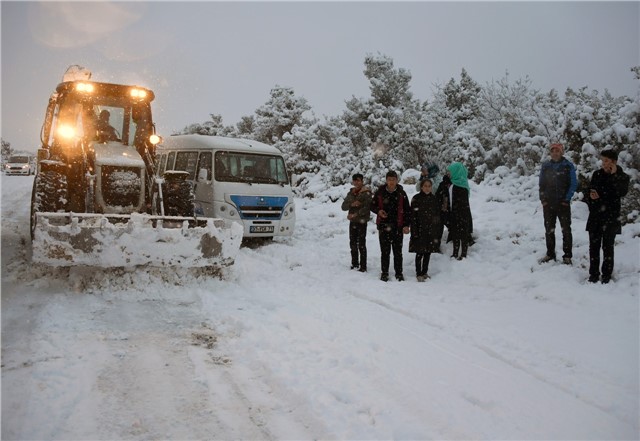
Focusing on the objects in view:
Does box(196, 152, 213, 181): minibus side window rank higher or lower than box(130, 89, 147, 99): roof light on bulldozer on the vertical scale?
lower

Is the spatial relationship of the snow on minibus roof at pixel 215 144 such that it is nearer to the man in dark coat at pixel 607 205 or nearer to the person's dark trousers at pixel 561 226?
the person's dark trousers at pixel 561 226

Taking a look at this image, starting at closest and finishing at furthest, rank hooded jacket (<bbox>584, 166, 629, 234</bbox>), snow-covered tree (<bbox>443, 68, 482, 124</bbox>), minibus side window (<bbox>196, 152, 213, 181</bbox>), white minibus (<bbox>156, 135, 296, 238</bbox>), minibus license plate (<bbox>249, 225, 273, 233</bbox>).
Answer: hooded jacket (<bbox>584, 166, 629, 234</bbox>) → white minibus (<bbox>156, 135, 296, 238</bbox>) → minibus license plate (<bbox>249, 225, 273, 233</bbox>) → minibus side window (<bbox>196, 152, 213, 181</bbox>) → snow-covered tree (<bbox>443, 68, 482, 124</bbox>)

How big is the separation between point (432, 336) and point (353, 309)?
3.69ft

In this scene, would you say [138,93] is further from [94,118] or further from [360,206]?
[360,206]

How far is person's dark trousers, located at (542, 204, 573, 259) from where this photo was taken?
22.5ft

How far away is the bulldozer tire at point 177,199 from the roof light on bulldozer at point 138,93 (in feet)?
5.39

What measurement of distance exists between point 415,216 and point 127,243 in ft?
14.6

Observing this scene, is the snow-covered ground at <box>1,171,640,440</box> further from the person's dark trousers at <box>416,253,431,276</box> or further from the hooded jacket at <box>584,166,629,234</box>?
the hooded jacket at <box>584,166,629,234</box>

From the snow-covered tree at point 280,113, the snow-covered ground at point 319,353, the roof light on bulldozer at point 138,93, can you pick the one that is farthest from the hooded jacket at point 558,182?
the snow-covered tree at point 280,113

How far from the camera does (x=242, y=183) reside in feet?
32.3

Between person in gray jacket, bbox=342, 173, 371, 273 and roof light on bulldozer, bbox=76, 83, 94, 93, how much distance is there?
452 centimetres

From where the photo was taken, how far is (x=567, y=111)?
9.46 m

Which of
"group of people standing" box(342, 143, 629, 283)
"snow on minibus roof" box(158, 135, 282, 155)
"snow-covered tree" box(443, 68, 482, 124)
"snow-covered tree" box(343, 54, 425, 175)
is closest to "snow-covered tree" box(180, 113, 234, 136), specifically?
"snow-covered tree" box(343, 54, 425, 175)

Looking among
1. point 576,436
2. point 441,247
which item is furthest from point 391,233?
point 576,436
